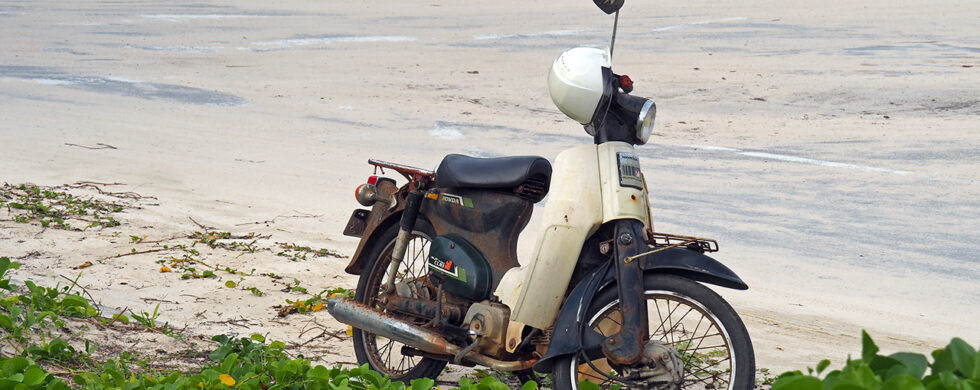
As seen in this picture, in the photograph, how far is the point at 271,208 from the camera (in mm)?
7922

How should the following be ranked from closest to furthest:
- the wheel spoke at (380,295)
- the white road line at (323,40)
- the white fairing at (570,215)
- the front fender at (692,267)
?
1. the front fender at (692,267)
2. the white fairing at (570,215)
3. the wheel spoke at (380,295)
4. the white road line at (323,40)

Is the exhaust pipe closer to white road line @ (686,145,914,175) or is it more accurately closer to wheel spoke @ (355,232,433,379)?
wheel spoke @ (355,232,433,379)

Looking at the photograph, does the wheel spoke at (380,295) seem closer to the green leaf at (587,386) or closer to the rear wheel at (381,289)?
the rear wheel at (381,289)

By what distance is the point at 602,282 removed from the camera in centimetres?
392

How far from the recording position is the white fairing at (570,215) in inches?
156

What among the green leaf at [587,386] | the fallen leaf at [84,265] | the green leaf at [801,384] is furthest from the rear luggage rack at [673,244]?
the fallen leaf at [84,265]

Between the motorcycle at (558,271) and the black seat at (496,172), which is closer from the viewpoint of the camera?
the motorcycle at (558,271)

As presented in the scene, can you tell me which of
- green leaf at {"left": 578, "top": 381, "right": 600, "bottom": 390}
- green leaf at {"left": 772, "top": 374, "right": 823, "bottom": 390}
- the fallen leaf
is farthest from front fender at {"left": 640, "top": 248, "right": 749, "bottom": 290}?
the fallen leaf

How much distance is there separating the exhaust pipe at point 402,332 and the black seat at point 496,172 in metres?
0.66

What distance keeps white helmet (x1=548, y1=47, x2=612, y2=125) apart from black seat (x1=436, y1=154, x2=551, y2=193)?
0.31 metres

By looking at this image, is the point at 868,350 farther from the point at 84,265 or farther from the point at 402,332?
the point at 84,265

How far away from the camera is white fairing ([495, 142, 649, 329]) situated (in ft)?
13.0

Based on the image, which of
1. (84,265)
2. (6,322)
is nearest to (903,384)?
(6,322)

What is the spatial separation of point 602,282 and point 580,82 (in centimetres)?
79
